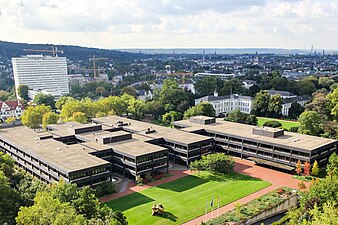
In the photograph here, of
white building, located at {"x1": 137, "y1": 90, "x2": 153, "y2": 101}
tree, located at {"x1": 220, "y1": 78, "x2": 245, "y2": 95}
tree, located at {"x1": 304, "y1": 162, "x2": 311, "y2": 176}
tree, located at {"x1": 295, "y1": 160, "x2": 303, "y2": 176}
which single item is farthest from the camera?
white building, located at {"x1": 137, "y1": 90, "x2": 153, "y2": 101}

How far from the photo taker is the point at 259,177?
2395 inches

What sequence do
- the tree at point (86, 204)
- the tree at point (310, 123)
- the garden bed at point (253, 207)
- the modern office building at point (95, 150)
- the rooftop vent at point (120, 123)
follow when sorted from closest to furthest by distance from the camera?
1. the tree at point (86, 204)
2. the garden bed at point (253, 207)
3. the modern office building at point (95, 150)
4. the tree at point (310, 123)
5. the rooftop vent at point (120, 123)

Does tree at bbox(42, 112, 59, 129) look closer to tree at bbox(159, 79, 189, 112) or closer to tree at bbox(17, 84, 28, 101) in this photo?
tree at bbox(159, 79, 189, 112)

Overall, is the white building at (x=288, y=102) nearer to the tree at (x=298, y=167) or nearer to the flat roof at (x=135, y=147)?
the tree at (x=298, y=167)

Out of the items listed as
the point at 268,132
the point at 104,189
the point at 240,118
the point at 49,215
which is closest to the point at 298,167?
the point at 268,132

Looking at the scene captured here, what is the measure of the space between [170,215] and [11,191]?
22.1 meters

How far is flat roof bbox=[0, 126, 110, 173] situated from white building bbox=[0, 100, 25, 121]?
44.9 metres

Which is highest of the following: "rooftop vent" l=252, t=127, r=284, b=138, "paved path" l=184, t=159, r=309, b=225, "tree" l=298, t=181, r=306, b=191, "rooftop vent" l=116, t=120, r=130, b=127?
"rooftop vent" l=252, t=127, r=284, b=138

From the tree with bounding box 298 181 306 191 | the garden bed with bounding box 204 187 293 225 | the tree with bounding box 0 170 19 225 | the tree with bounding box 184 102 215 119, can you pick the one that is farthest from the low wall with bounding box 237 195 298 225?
the tree with bounding box 184 102 215 119

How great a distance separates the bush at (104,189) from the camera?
51434 millimetres

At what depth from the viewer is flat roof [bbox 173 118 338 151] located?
63938 mm

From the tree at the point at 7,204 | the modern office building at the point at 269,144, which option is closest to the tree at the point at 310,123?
the modern office building at the point at 269,144

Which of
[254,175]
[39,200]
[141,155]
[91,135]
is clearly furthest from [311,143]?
[39,200]

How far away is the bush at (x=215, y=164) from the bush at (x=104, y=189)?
17.1m
